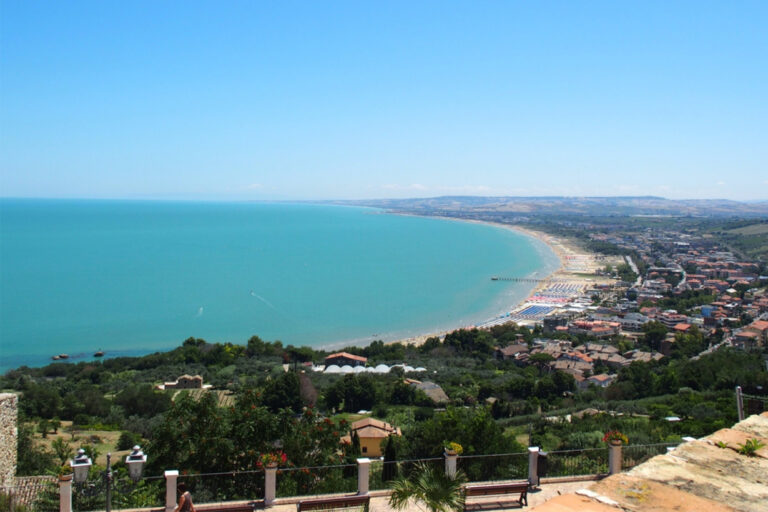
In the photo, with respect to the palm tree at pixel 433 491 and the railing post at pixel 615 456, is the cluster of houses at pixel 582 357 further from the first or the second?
the palm tree at pixel 433 491

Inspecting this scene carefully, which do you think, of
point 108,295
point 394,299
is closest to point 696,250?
point 394,299

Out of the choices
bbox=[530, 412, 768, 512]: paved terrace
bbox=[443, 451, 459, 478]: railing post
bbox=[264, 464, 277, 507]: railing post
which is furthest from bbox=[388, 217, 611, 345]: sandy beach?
bbox=[530, 412, 768, 512]: paved terrace

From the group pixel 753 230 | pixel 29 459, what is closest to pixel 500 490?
pixel 29 459

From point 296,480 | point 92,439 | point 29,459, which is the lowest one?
point 92,439

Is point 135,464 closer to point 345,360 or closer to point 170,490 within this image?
point 170,490

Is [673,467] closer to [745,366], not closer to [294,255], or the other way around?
[745,366]

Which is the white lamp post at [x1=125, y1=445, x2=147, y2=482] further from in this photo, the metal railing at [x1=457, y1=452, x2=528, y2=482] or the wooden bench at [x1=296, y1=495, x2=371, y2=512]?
the metal railing at [x1=457, y1=452, x2=528, y2=482]

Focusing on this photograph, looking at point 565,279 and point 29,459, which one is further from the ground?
point 29,459

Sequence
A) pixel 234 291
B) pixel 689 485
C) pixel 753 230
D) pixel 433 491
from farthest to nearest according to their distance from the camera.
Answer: pixel 753 230 < pixel 234 291 < pixel 433 491 < pixel 689 485
